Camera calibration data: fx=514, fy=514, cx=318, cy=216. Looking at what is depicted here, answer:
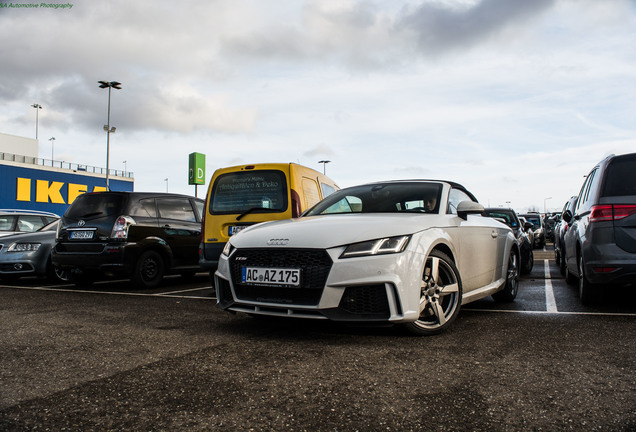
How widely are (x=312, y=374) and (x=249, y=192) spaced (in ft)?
13.9

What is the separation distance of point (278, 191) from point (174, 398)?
4.39 metres

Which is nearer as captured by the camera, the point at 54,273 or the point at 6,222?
the point at 54,273

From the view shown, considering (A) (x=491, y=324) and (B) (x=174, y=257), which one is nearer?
(A) (x=491, y=324)

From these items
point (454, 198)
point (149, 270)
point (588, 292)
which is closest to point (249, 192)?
point (149, 270)

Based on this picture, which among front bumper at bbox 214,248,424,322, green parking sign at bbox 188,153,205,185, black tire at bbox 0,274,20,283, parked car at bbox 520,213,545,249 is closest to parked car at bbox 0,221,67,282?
black tire at bbox 0,274,20,283

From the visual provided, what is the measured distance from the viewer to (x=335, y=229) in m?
3.96

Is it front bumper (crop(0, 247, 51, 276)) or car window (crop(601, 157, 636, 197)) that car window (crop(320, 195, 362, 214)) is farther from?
front bumper (crop(0, 247, 51, 276))

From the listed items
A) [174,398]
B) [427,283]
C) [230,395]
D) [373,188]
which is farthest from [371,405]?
[373,188]

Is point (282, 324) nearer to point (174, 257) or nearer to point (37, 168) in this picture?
point (174, 257)

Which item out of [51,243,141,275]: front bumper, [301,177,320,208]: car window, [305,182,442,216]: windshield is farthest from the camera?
[51,243,141,275]: front bumper

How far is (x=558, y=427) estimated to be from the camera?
85.4 inches

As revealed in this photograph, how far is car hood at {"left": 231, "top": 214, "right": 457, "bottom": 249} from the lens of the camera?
12.5 feet

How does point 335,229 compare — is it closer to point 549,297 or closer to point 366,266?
point 366,266

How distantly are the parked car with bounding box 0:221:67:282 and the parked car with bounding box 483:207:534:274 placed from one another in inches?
314
